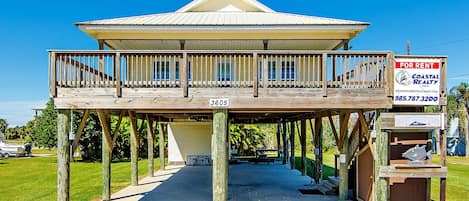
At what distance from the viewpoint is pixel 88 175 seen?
66.9 ft

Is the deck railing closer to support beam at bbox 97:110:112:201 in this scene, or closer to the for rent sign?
the for rent sign

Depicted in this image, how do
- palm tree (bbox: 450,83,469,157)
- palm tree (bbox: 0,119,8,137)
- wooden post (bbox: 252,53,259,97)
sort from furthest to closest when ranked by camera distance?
1. palm tree (bbox: 0,119,8,137)
2. palm tree (bbox: 450,83,469,157)
3. wooden post (bbox: 252,53,259,97)

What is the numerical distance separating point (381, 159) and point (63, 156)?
717 cm

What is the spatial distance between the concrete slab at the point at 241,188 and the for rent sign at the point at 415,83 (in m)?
4.08

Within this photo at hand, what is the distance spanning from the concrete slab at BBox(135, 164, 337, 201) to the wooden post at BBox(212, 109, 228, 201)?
3.03 m

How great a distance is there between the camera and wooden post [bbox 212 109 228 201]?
9555 mm

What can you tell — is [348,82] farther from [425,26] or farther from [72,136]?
[425,26]

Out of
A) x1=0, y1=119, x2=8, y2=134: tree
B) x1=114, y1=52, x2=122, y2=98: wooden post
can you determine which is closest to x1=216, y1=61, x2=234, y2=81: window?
x1=114, y1=52, x2=122, y2=98: wooden post

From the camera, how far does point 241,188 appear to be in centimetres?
1487

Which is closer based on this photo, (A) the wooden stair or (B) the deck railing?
(B) the deck railing

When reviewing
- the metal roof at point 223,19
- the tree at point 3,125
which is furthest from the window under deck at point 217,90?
the tree at point 3,125

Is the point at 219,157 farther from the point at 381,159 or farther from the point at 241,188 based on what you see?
the point at 241,188

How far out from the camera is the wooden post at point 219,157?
9.55 metres

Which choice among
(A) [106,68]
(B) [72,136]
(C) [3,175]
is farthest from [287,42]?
(C) [3,175]
